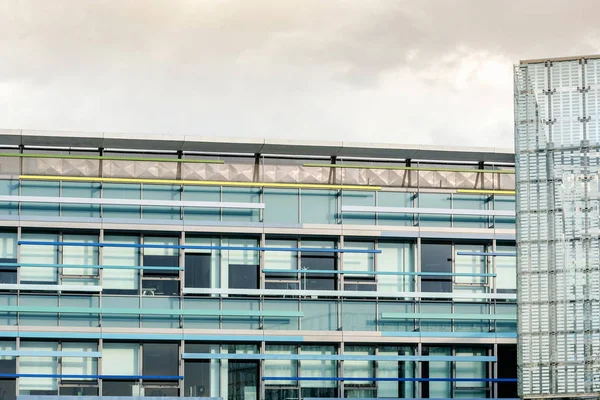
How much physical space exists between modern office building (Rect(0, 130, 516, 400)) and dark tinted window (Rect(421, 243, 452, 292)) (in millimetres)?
63

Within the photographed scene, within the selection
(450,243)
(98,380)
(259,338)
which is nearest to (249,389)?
(259,338)

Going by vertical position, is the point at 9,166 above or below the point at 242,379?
above

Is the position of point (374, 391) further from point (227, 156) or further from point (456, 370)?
point (227, 156)

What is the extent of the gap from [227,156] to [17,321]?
1043 centimetres

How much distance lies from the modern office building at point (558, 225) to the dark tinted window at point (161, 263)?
15927mm

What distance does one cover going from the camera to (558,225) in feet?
152

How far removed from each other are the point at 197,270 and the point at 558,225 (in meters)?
16.5

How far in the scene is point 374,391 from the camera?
5838cm

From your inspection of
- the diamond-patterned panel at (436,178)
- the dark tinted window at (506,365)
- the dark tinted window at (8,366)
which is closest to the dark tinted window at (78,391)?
the dark tinted window at (8,366)

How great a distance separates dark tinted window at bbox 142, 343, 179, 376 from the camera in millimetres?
56781

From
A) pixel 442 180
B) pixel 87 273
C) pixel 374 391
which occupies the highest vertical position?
pixel 442 180

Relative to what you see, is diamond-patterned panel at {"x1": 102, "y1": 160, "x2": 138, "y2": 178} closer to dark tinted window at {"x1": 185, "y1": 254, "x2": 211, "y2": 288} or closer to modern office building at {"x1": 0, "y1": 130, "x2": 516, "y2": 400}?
modern office building at {"x1": 0, "y1": 130, "x2": 516, "y2": 400}

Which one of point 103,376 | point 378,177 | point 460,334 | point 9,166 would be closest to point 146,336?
point 103,376

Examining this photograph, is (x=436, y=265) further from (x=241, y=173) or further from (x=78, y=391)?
(x=78, y=391)
